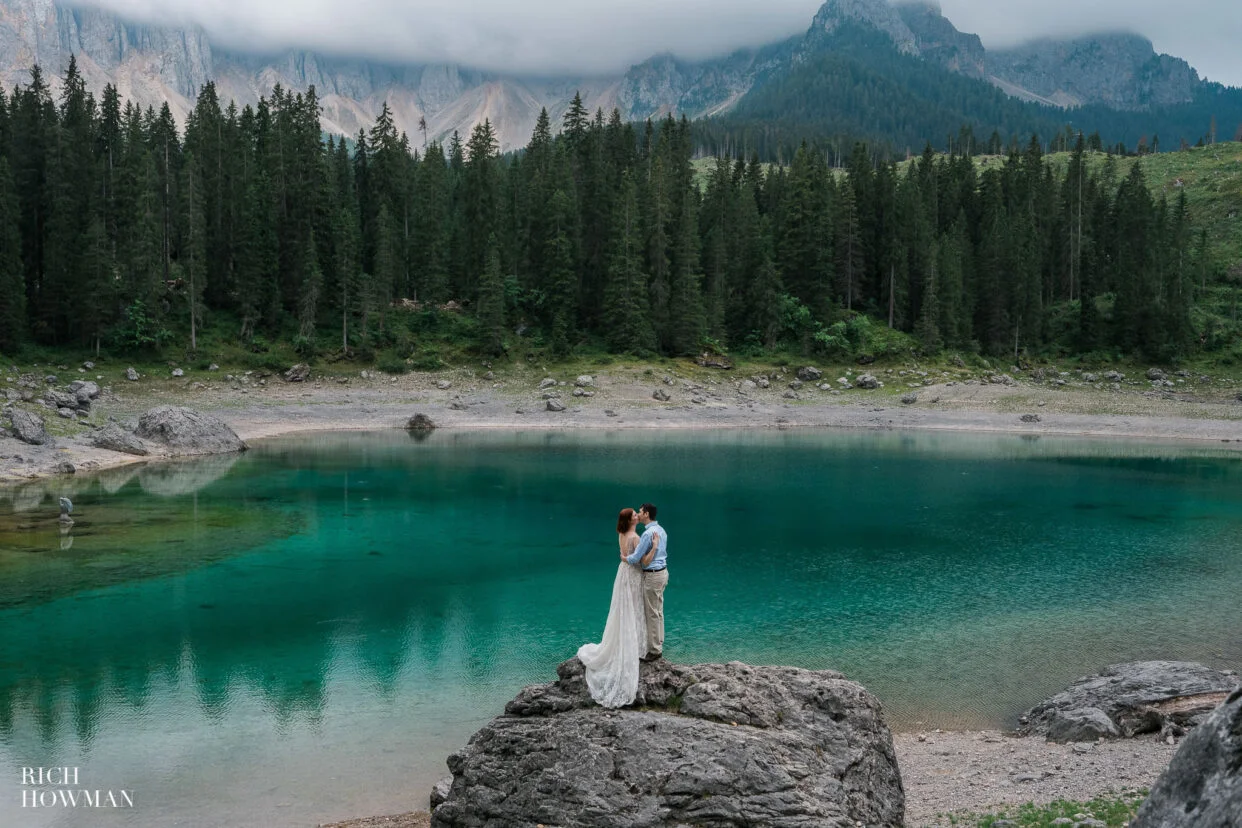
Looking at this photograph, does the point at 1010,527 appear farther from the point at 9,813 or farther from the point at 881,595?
the point at 9,813

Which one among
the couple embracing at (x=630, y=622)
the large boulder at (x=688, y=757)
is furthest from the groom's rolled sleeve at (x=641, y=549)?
the large boulder at (x=688, y=757)

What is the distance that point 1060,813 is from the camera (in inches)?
452

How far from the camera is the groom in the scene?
40.3 ft

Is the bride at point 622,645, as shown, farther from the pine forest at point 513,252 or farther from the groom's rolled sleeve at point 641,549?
the pine forest at point 513,252

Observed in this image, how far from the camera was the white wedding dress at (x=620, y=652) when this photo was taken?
1193 cm

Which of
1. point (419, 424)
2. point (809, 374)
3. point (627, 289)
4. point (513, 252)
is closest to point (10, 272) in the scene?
point (419, 424)

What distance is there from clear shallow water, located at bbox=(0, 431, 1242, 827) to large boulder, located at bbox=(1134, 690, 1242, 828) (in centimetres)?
1128

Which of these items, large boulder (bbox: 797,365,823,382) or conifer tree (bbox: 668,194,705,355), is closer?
large boulder (bbox: 797,365,823,382)

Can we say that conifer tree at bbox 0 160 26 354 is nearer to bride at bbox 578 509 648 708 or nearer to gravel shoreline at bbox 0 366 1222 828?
gravel shoreline at bbox 0 366 1222 828

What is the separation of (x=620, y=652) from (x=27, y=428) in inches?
1837

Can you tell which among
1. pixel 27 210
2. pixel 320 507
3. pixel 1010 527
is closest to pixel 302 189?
pixel 27 210

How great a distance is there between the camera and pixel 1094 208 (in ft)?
369

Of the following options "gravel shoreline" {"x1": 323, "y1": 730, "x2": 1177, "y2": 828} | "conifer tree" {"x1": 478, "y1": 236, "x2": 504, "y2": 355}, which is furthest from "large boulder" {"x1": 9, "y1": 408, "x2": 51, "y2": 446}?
"gravel shoreline" {"x1": 323, "y1": 730, "x2": 1177, "y2": 828}

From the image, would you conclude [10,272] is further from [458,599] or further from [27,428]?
[458,599]
